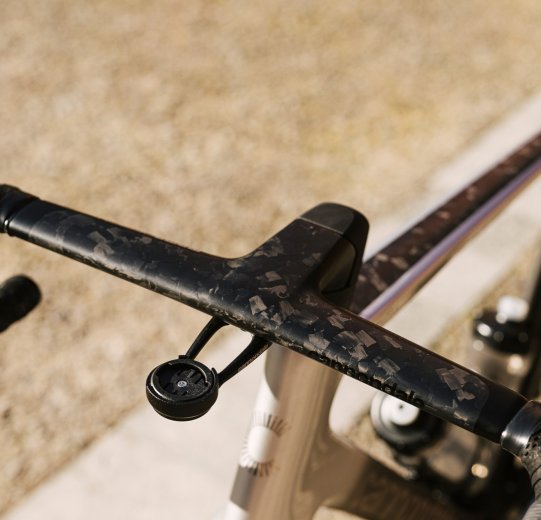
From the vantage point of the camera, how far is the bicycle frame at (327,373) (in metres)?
0.91

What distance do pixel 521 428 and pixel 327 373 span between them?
386 millimetres

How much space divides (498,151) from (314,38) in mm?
1676

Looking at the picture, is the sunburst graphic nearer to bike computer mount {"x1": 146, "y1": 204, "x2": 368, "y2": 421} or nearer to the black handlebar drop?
bike computer mount {"x1": 146, "y1": 204, "x2": 368, "y2": 421}

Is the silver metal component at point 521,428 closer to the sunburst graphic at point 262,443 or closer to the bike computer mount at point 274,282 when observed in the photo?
the bike computer mount at point 274,282

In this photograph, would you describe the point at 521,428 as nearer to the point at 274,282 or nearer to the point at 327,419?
the point at 274,282

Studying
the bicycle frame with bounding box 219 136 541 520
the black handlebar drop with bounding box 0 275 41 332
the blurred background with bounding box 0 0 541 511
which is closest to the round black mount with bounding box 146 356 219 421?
the bicycle frame with bounding box 219 136 541 520

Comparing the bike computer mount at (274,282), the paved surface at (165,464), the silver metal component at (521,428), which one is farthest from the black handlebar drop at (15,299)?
the paved surface at (165,464)

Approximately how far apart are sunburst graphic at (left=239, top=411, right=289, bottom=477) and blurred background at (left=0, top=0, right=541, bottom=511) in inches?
57.8

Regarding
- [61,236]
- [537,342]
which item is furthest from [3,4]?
[61,236]

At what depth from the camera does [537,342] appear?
79.4 inches

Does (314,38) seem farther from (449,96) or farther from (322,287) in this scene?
(322,287)

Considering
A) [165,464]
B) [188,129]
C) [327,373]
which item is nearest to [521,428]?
[327,373]

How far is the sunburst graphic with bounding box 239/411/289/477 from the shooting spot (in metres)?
1.10

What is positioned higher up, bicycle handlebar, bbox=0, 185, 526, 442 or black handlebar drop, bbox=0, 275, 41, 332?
bicycle handlebar, bbox=0, 185, 526, 442
